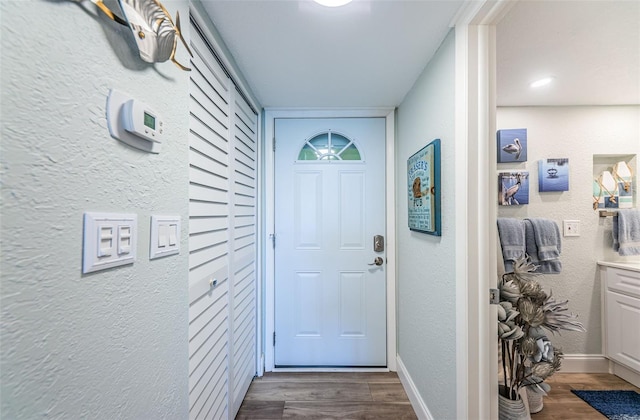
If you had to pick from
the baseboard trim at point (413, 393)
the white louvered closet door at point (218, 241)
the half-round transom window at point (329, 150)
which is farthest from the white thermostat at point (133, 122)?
the baseboard trim at point (413, 393)

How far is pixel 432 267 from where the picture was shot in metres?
1.47

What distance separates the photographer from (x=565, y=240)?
2.15 metres

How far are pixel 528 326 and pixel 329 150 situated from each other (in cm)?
175

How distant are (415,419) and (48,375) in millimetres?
1925

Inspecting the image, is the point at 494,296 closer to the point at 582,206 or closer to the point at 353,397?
the point at 353,397

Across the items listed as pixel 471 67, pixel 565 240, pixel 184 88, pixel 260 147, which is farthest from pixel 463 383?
pixel 260 147

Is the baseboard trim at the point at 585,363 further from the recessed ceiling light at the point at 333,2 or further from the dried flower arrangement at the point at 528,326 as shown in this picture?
the recessed ceiling light at the point at 333,2

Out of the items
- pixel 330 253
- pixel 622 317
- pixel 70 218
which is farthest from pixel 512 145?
pixel 70 218

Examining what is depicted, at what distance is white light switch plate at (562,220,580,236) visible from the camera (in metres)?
2.14

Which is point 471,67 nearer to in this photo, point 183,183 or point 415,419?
point 183,183

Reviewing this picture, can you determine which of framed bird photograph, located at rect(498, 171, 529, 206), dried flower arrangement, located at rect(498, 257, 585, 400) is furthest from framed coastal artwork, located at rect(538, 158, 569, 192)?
dried flower arrangement, located at rect(498, 257, 585, 400)

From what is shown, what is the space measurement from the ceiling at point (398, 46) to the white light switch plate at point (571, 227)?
985 mm

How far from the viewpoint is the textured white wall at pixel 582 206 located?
84.1 inches

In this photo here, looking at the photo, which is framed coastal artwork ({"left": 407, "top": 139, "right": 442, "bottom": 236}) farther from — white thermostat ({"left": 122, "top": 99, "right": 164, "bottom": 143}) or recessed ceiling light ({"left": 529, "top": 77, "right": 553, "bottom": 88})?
white thermostat ({"left": 122, "top": 99, "right": 164, "bottom": 143})
